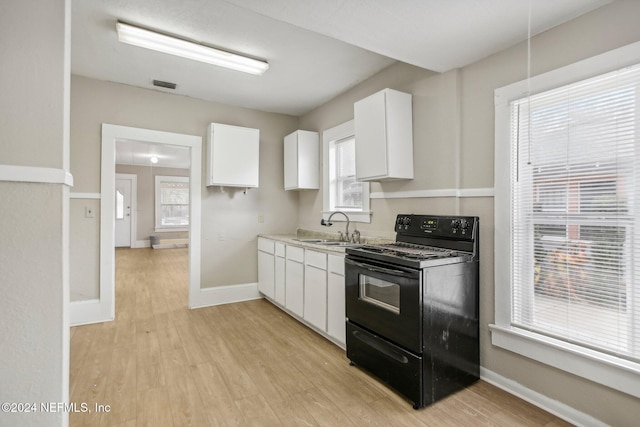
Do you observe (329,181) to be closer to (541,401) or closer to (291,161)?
(291,161)

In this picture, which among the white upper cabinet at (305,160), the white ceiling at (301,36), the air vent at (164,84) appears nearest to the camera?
the white ceiling at (301,36)

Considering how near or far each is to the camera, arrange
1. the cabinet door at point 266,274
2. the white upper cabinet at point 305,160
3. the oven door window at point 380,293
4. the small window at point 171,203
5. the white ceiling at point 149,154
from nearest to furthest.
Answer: the oven door window at point 380,293
the cabinet door at point 266,274
the white upper cabinet at point 305,160
the white ceiling at point 149,154
the small window at point 171,203

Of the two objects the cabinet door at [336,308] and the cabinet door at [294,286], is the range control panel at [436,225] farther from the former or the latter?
the cabinet door at [294,286]

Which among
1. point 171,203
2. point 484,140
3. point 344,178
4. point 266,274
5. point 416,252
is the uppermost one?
point 484,140

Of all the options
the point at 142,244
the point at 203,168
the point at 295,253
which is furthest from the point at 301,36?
the point at 142,244

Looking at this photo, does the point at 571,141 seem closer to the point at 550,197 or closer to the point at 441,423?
the point at 550,197

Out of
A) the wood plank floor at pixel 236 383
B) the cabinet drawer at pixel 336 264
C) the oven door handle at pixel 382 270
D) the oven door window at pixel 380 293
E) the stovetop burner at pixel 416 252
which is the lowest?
the wood plank floor at pixel 236 383

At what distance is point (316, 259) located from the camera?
3.00 m

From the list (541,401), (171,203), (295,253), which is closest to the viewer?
(541,401)

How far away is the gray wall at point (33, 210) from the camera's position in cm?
119

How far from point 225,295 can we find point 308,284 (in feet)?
5.05

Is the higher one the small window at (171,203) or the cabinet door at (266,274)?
the small window at (171,203)

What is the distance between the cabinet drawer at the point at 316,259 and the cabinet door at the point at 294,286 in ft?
0.50

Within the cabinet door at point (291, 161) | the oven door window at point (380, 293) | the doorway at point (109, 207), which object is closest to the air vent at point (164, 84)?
the doorway at point (109, 207)
